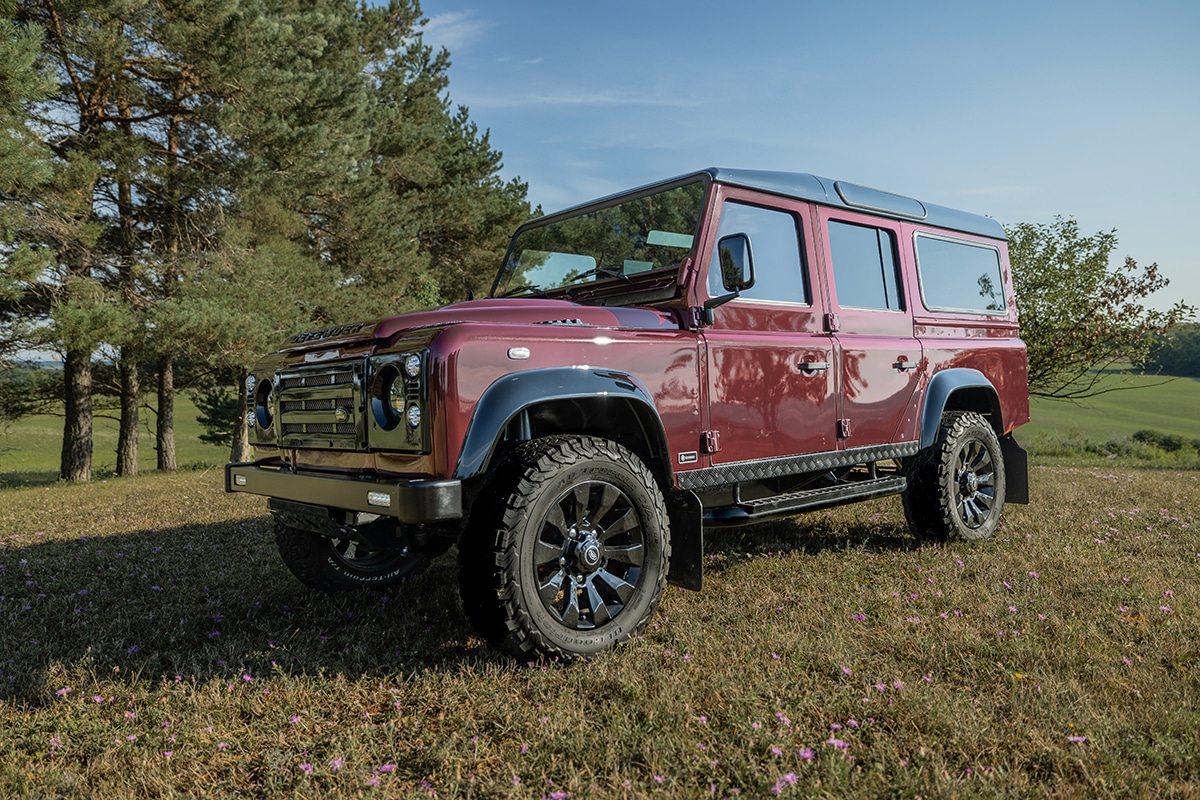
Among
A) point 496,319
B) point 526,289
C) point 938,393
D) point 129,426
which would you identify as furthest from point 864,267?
point 129,426

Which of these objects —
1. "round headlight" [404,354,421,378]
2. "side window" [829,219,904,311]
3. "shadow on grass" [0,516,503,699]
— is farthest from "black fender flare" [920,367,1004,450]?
"round headlight" [404,354,421,378]

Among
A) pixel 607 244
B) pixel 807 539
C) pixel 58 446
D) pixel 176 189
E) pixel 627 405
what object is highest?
pixel 176 189

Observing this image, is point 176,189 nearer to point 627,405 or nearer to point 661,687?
point 627,405

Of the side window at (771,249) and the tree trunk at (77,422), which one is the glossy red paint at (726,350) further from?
the tree trunk at (77,422)

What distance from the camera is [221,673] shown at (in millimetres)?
3367

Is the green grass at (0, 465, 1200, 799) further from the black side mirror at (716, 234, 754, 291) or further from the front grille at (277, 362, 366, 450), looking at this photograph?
the black side mirror at (716, 234, 754, 291)

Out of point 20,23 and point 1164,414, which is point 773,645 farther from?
point 1164,414

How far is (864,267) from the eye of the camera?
492 cm

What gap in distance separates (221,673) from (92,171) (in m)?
12.5

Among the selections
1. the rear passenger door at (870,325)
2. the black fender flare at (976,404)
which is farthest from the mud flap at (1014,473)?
the rear passenger door at (870,325)

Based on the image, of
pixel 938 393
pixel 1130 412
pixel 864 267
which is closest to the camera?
pixel 864 267

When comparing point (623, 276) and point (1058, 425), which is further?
point (1058, 425)

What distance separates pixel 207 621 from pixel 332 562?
2.23 ft

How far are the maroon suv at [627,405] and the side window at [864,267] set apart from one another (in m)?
0.02
